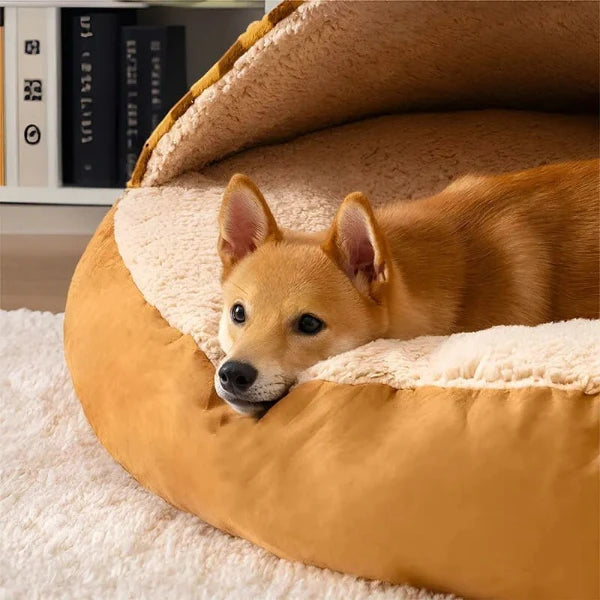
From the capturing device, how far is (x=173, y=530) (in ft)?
3.87

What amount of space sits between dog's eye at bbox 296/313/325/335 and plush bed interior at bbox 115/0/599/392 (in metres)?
0.17

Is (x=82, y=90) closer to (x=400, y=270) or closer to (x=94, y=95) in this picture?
(x=94, y=95)

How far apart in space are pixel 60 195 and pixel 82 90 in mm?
326

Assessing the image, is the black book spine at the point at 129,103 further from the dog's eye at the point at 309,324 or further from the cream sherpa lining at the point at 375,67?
the dog's eye at the point at 309,324

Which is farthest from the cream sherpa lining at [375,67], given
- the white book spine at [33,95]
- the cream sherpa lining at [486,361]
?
the white book spine at [33,95]

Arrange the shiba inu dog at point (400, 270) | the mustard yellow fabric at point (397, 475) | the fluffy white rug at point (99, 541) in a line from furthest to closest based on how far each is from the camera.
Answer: the shiba inu dog at point (400, 270) < the fluffy white rug at point (99, 541) < the mustard yellow fabric at point (397, 475)

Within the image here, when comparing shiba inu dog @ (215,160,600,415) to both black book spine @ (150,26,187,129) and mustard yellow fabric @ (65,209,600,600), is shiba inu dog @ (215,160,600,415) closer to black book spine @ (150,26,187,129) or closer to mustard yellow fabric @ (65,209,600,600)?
mustard yellow fabric @ (65,209,600,600)

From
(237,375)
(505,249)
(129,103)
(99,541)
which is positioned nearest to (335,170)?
(505,249)

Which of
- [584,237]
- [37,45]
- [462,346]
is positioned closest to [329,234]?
[462,346]

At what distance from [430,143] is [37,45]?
1380mm

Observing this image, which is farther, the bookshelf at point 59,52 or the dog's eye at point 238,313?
the bookshelf at point 59,52

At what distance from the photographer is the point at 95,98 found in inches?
108

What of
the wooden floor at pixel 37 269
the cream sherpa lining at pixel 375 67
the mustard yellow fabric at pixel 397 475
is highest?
the cream sherpa lining at pixel 375 67

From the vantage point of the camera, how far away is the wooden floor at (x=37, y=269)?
7.66ft
